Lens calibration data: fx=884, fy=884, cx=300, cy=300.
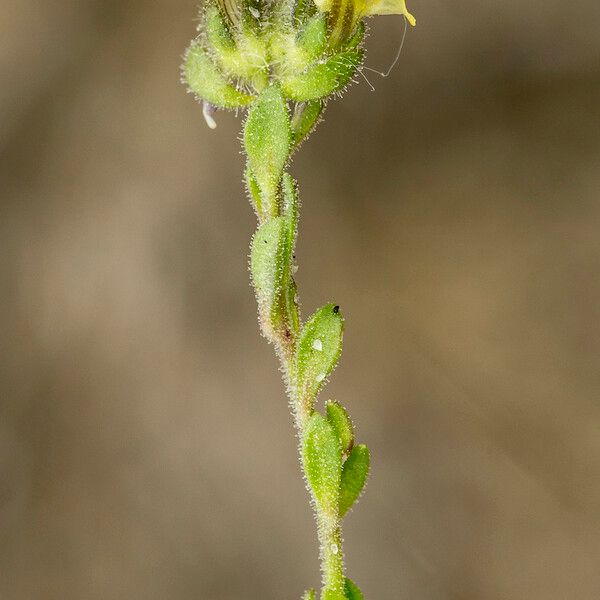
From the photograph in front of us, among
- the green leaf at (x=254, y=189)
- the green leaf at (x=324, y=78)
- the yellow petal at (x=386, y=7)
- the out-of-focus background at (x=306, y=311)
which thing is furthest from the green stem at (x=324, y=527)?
the out-of-focus background at (x=306, y=311)

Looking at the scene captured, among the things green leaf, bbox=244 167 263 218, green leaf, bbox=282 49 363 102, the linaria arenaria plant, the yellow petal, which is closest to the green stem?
the linaria arenaria plant

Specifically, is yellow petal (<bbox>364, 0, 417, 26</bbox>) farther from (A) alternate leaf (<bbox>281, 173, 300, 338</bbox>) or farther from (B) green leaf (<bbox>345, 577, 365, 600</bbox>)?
(B) green leaf (<bbox>345, 577, 365, 600</bbox>)

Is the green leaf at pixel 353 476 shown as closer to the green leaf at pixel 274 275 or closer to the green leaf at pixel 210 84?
the green leaf at pixel 274 275

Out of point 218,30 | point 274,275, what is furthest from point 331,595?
point 218,30

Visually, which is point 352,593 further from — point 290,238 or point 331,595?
point 290,238

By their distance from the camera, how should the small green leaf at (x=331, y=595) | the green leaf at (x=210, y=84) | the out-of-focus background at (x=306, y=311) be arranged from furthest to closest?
1. the out-of-focus background at (x=306, y=311)
2. the green leaf at (x=210, y=84)
3. the small green leaf at (x=331, y=595)

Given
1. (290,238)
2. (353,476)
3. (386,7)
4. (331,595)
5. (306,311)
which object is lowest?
(331,595)

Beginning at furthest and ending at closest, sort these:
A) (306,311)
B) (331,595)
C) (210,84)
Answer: (306,311) < (210,84) < (331,595)
